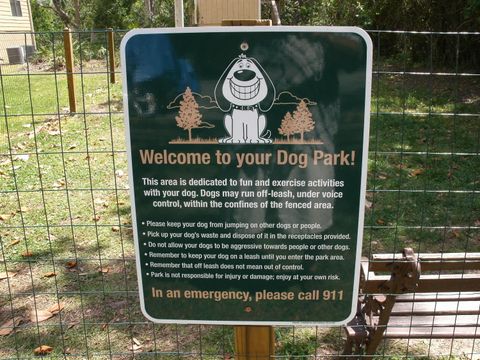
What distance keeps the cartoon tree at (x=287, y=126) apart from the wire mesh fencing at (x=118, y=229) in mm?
595

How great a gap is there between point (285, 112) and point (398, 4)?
42.4 feet

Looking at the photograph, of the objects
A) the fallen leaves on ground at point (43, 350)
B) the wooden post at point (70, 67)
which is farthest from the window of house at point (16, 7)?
the fallen leaves on ground at point (43, 350)

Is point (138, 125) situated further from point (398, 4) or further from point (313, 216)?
point (398, 4)

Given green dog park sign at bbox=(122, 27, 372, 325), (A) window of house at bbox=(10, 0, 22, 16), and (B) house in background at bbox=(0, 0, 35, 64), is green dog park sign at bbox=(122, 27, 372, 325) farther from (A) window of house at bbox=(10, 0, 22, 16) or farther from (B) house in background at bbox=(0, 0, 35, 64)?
(A) window of house at bbox=(10, 0, 22, 16)

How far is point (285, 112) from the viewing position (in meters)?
2.02

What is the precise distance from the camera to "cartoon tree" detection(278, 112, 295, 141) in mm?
2025

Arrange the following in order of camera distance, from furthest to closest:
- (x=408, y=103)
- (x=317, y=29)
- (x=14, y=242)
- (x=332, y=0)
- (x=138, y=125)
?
(x=332, y=0), (x=408, y=103), (x=14, y=242), (x=138, y=125), (x=317, y=29)

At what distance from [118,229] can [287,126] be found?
3358mm

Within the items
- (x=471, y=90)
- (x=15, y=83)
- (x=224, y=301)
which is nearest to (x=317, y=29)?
(x=224, y=301)

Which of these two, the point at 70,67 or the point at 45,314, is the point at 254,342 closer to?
the point at 45,314

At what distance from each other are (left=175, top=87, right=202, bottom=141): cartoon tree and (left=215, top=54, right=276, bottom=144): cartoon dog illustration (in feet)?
0.32

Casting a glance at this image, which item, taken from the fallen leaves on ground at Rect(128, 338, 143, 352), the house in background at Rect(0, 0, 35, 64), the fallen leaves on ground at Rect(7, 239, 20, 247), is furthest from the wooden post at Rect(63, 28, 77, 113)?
the house in background at Rect(0, 0, 35, 64)

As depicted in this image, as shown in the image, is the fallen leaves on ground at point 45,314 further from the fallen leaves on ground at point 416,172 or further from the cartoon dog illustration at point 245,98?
the fallen leaves on ground at point 416,172

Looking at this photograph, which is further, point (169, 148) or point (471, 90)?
point (471, 90)
